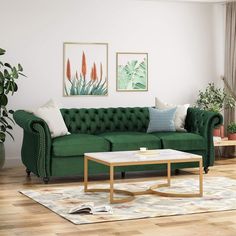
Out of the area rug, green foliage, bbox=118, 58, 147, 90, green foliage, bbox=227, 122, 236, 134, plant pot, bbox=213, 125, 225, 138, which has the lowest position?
the area rug

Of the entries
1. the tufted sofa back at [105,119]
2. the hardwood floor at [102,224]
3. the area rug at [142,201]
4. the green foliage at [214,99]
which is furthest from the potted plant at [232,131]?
the hardwood floor at [102,224]

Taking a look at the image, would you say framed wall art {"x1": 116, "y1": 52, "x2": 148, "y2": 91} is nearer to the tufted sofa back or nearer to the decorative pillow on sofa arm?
the tufted sofa back

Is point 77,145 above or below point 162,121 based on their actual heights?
below

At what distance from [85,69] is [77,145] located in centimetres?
200

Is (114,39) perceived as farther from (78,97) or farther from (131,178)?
(131,178)

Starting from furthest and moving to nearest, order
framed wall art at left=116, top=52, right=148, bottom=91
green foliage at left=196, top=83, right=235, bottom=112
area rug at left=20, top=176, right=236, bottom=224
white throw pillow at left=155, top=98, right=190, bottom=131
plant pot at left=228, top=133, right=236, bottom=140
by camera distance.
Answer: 1. green foliage at left=196, top=83, right=235, bottom=112
2. plant pot at left=228, top=133, right=236, bottom=140
3. framed wall art at left=116, top=52, right=148, bottom=91
4. white throw pillow at left=155, top=98, right=190, bottom=131
5. area rug at left=20, top=176, right=236, bottom=224

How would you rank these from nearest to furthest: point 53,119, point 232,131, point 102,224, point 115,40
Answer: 1. point 102,224
2. point 53,119
3. point 115,40
4. point 232,131

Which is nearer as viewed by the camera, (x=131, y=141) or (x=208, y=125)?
(x=131, y=141)

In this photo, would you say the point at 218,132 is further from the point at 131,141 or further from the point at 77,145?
the point at 77,145

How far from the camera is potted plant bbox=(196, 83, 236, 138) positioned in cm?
995

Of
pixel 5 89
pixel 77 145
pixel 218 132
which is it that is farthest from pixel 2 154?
pixel 218 132

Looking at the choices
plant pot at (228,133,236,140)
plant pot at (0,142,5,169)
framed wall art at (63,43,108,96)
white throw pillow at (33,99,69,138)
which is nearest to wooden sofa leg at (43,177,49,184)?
white throw pillow at (33,99,69,138)

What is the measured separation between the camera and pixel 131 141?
8078 mm

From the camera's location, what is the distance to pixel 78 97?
9.48 meters
